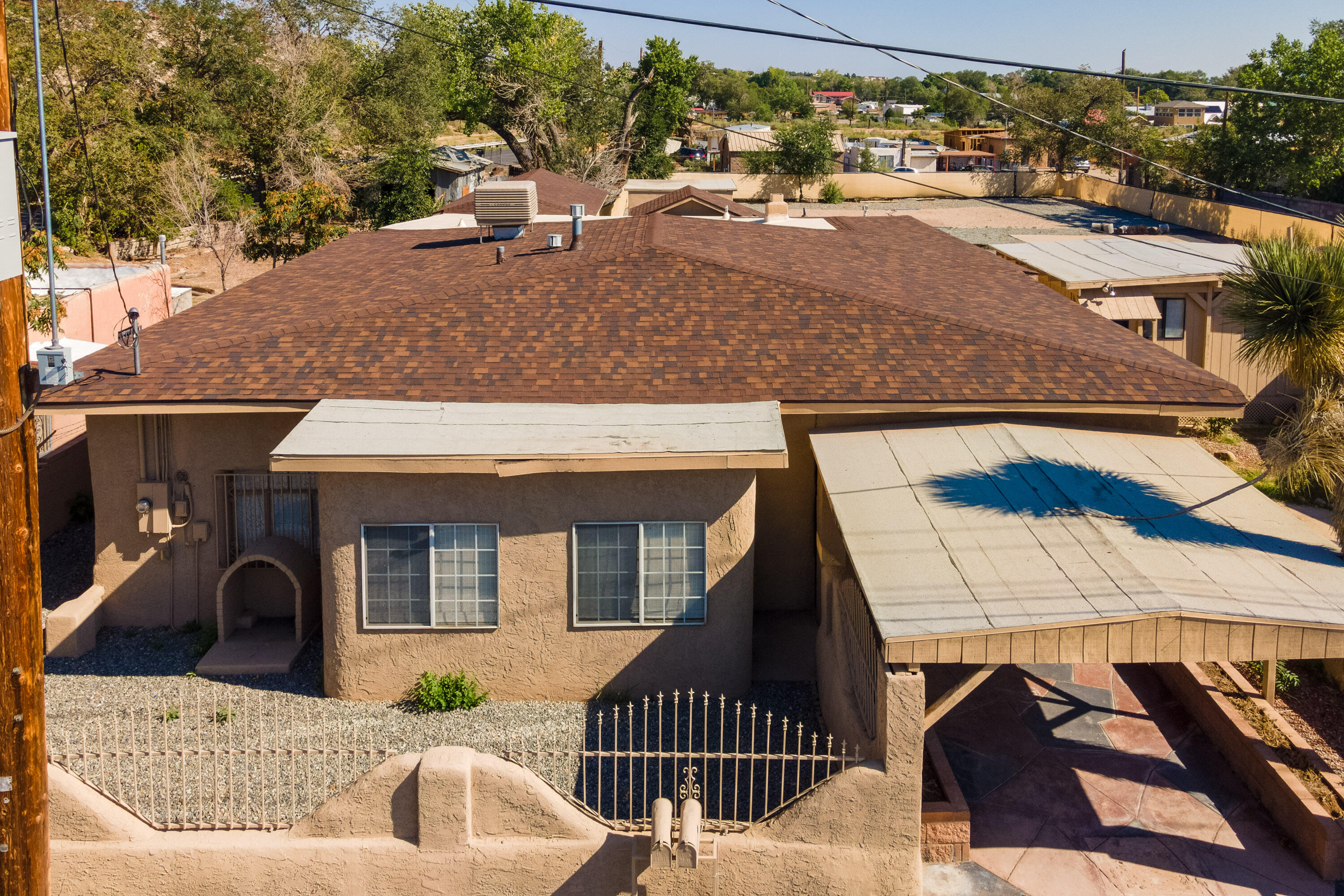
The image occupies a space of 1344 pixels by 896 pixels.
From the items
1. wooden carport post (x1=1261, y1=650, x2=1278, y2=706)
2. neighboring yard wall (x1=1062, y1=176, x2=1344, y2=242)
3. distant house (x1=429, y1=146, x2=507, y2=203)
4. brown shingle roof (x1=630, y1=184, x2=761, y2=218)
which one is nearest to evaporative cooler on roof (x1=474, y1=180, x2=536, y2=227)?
brown shingle roof (x1=630, y1=184, x2=761, y2=218)

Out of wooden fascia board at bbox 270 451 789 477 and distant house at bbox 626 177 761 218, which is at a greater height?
distant house at bbox 626 177 761 218

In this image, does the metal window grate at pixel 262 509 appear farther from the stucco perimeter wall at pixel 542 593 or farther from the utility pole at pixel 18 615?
the utility pole at pixel 18 615

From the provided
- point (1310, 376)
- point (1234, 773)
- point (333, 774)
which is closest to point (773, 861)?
point (333, 774)

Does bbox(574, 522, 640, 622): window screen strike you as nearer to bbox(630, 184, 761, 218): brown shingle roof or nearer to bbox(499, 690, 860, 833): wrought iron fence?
bbox(499, 690, 860, 833): wrought iron fence

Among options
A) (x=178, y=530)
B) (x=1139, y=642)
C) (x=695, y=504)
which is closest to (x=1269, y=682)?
(x=1139, y=642)

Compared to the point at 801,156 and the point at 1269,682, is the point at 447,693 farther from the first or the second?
the point at 801,156

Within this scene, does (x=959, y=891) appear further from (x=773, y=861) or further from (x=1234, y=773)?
(x=1234, y=773)
